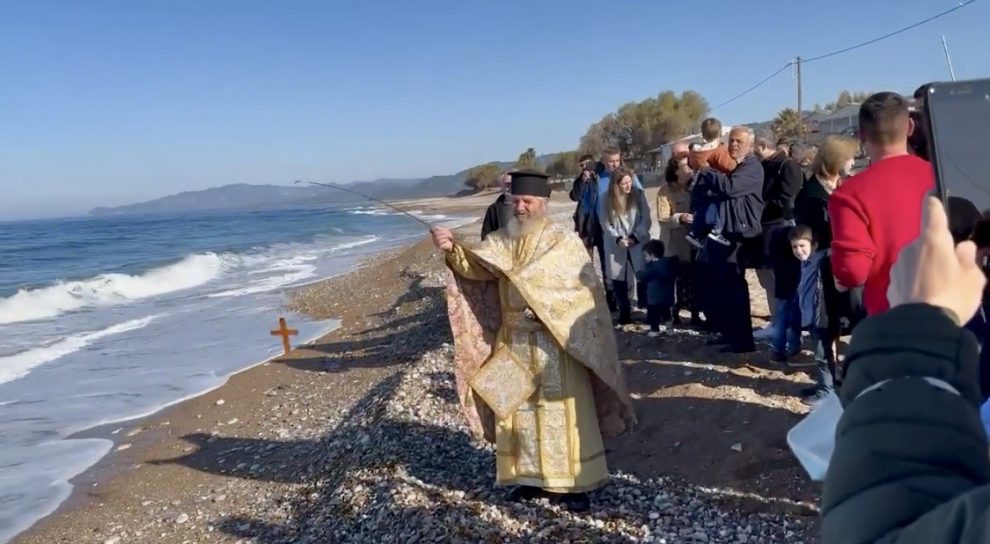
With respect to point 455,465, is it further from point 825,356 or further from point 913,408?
point 913,408

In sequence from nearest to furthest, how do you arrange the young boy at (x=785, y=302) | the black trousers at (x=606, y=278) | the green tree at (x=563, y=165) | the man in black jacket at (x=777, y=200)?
the young boy at (x=785, y=302) < the man in black jacket at (x=777, y=200) < the black trousers at (x=606, y=278) < the green tree at (x=563, y=165)

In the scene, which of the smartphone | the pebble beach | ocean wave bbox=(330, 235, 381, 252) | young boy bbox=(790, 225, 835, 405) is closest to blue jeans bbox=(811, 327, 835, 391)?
young boy bbox=(790, 225, 835, 405)

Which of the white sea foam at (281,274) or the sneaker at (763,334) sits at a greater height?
the sneaker at (763,334)

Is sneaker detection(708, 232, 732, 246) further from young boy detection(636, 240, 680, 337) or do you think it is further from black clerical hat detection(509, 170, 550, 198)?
black clerical hat detection(509, 170, 550, 198)

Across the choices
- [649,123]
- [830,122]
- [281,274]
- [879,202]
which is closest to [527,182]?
[879,202]

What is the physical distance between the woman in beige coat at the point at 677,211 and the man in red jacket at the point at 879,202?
15.3ft

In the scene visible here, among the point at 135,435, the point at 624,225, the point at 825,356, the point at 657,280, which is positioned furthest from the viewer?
the point at 135,435

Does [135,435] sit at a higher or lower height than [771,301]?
lower

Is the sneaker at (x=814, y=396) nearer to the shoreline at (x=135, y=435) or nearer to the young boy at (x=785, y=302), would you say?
the young boy at (x=785, y=302)

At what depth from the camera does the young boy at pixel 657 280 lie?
8016mm

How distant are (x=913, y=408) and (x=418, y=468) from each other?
5.01 meters

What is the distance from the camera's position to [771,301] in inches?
300

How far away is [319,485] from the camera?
21.1ft

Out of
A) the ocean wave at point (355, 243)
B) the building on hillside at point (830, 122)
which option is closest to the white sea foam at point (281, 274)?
the ocean wave at point (355, 243)
